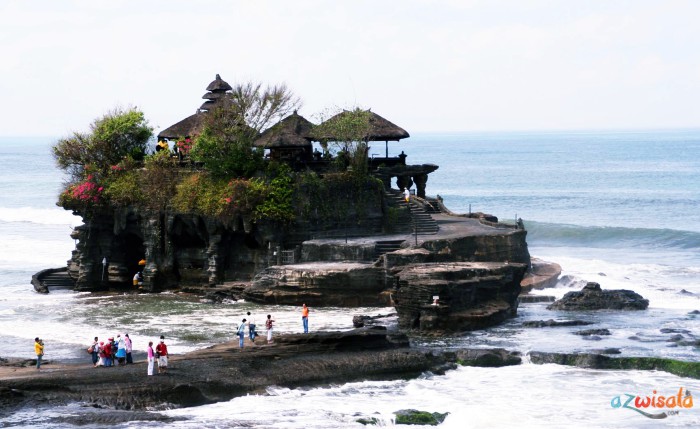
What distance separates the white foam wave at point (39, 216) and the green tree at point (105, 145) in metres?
35.3

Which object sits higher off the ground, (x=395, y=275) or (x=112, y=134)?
(x=112, y=134)

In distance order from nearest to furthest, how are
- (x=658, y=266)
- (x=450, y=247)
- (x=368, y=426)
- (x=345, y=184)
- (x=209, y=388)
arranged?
(x=368, y=426) → (x=209, y=388) → (x=450, y=247) → (x=345, y=184) → (x=658, y=266)

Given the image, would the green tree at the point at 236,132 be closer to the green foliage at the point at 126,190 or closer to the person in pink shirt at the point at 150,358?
the green foliage at the point at 126,190

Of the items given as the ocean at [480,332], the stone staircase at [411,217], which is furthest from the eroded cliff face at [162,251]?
the stone staircase at [411,217]

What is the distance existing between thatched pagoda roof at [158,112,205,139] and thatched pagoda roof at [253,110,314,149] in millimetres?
5053

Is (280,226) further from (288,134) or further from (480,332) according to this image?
(480,332)

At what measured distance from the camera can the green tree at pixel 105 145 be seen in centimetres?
6072

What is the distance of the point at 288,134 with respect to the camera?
56781 mm

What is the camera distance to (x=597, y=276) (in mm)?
62969

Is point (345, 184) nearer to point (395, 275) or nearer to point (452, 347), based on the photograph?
point (395, 275)

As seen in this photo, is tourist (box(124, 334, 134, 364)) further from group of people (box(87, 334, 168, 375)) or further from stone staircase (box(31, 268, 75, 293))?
stone staircase (box(31, 268, 75, 293))

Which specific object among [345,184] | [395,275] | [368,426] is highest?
[345,184]

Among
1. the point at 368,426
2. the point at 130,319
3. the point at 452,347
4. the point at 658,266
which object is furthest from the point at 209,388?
the point at 658,266

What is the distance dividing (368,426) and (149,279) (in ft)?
84.6
